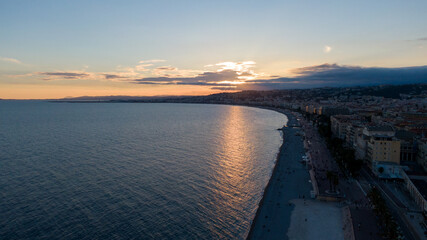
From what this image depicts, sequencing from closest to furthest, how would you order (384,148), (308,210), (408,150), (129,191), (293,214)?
(293,214) → (308,210) → (129,191) → (384,148) → (408,150)

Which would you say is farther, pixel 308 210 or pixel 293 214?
pixel 308 210

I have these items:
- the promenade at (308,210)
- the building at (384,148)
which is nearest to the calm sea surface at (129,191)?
the promenade at (308,210)

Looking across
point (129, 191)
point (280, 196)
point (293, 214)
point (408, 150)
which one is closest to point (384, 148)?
point (408, 150)

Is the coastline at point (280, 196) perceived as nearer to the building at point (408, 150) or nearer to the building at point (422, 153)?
the building at point (408, 150)

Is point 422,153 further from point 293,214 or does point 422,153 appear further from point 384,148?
Answer: point 293,214

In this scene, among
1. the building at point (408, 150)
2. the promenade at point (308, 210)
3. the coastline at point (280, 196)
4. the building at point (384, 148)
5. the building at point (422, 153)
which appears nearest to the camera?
the promenade at point (308, 210)

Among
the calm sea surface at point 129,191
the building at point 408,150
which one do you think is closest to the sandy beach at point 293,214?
the calm sea surface at point 129,191

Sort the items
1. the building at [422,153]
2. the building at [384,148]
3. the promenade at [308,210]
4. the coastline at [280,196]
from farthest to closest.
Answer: the building at [422,153] → the building at [384,148] → the coastline at [280,196] → the promenade at [308,210]

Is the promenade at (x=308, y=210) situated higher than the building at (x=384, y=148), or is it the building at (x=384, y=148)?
the building at (x=384, y=148)

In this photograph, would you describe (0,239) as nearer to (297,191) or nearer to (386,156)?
(297,191)

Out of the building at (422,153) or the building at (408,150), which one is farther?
the building at (408,150)
